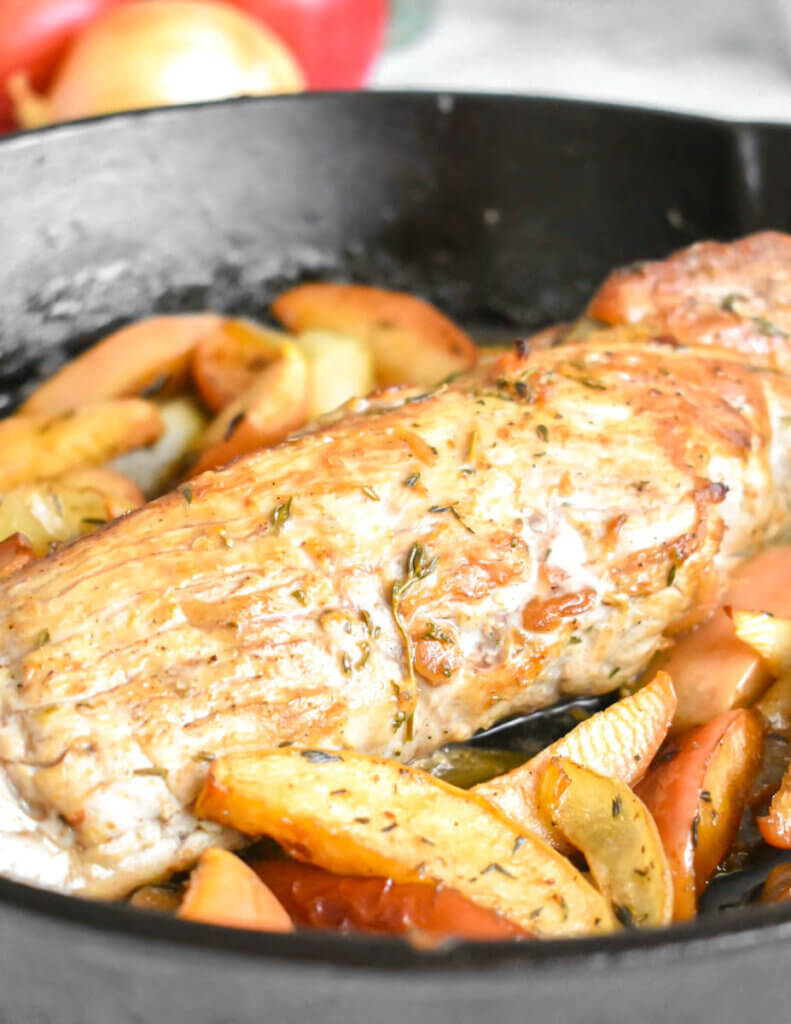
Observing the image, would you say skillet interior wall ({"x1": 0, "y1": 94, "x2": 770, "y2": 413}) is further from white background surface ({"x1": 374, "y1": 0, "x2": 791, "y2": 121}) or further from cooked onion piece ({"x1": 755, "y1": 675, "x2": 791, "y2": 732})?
white background surface ({"x1": 374, "y1": 0, "x2": 791, "y2": 121})

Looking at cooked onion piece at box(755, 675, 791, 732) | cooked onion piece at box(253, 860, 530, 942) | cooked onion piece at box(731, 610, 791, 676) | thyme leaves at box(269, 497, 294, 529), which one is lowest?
cooked onion piece at box(755, 675, 791, 732)

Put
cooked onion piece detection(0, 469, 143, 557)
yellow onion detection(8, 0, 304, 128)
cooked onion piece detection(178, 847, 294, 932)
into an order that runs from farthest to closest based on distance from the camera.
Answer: yellow onion detection(8, 0, 304, 128) < cooked onion piece detection(0, 469, 143, 557) < cooked onion piece detection(178, 847, 294, 932)

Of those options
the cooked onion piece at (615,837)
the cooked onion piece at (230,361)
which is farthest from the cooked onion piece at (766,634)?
the cooked onion piece at (230,361)

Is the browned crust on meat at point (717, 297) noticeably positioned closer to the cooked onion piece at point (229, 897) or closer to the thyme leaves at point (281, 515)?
the thyme leaves at point (281, 515)

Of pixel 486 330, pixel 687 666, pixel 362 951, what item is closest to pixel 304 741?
pixel 362 951

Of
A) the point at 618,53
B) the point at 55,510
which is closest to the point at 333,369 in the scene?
the point at 55,510

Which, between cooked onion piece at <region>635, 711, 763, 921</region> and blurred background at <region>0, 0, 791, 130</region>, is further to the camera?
blurred background at <region>0, 0, 791, 130</region>

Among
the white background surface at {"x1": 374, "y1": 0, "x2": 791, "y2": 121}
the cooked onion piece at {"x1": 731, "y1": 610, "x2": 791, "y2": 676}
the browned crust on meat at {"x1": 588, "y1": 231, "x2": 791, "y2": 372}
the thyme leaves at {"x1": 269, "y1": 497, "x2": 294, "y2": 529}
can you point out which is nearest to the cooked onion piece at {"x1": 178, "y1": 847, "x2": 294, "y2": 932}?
the thyme leaves at {"x1": 269, "y1": 497, "x2": 294, "y2": 529}

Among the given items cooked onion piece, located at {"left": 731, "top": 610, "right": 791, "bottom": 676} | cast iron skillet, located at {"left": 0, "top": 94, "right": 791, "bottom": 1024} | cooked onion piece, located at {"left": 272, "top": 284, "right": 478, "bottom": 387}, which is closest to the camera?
cooked onion piece, located at {"left": 731, "top": 610, "right": 791, "bottom": 676}

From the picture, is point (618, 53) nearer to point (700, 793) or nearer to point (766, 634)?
point (766, 634)
